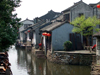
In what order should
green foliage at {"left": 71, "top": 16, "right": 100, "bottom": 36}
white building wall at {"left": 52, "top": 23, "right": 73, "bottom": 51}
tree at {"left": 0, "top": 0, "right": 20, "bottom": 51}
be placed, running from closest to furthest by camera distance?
tree at {"left": 0, "top": 0, "right": 20, "bottom": 51} → green foliage at {"left": 71, "top": 16, "right": 100, "bottom": 36} → white building wall at {"left": 52, "top": 23, "right": 73, "bottom": 51}

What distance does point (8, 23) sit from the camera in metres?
14.0

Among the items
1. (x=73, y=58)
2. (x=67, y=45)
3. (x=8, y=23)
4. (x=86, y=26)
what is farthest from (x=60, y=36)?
(x=8, y=23)

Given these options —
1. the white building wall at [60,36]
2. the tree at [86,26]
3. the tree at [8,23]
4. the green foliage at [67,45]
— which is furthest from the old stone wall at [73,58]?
the tree at [8,23]

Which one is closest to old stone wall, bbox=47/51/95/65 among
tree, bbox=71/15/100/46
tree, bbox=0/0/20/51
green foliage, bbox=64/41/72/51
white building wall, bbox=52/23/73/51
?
green foliage, bbox=64/41/72/51

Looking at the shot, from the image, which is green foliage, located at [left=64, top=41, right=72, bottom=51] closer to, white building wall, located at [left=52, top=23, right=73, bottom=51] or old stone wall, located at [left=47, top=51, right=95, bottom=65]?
white building wall, located at [left=52, top=23, right=73, bottom=51]

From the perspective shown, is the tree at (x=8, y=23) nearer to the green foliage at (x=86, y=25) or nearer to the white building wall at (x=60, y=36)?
the white building wall at (x=60, y=36)

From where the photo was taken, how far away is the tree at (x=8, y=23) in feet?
41.3

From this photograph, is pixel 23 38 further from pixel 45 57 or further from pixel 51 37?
pixel 51 37

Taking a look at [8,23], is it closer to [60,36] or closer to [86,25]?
[60,36]

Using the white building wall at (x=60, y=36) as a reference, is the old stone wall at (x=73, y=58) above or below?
below

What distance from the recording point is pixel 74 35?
24484mm

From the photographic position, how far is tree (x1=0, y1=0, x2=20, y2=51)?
12586 mm

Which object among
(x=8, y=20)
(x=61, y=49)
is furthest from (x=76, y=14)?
(x=8, y=20)

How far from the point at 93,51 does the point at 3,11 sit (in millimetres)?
12186
